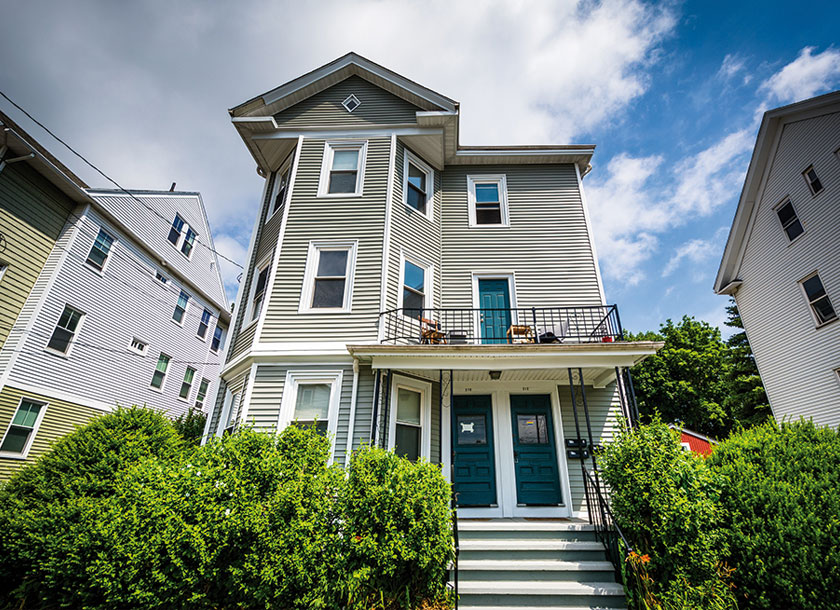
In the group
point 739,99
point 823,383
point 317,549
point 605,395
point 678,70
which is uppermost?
point 739,99

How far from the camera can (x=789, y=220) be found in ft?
42.6

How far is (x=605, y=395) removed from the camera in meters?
8.54

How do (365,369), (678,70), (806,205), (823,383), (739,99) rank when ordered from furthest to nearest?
(806,205) < (823,383) < (739,99) < (678,70) < (365,369)

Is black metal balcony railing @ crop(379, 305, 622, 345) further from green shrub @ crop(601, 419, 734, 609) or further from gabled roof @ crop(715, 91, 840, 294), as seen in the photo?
gabled roof @ crop(715, 91, 840, 294)

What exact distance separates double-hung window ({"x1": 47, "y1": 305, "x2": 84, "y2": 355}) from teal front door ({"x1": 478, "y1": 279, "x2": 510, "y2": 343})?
1297cm

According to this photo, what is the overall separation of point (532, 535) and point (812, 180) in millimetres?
14277

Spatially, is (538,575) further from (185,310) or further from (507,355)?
(185,310)

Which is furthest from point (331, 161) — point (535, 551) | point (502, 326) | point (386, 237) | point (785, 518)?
point (785, 518)

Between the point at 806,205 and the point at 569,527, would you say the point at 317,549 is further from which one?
the point at 806,205

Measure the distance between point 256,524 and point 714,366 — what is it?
29.3m

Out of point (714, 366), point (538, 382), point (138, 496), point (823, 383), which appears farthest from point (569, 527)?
point (714, 366)

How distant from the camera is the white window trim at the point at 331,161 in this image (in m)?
10.3

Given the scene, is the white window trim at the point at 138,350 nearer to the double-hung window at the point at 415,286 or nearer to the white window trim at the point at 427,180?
the double-hung window at the point at 415,286

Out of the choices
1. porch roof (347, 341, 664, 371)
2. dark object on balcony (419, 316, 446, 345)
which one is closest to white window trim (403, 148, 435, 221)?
dark object on balcony (419, 316, 446, 345)
